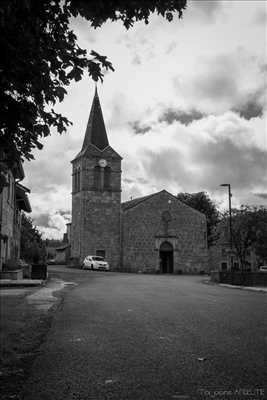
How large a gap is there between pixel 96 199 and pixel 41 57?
164 feet

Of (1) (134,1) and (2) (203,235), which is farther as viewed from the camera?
(2) (203,235)

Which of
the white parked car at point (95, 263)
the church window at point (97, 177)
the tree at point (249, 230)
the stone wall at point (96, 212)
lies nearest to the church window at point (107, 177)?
the stone wall at point (96, 212)

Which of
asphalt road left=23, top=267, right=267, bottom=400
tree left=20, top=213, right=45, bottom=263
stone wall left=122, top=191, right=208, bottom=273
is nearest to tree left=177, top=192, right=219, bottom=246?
stone wall left=122, top=191, right=208, bottom=273

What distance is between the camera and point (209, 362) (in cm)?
652

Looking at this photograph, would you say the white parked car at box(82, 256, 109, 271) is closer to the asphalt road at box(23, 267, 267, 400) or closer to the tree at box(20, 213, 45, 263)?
the tree at box(20, 213, 45, 263)

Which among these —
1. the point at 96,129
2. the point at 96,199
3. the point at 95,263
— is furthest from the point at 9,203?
the point at 96,129

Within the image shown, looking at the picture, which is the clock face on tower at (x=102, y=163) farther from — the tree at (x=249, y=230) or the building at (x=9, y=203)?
the tree at (x=249, y=230)

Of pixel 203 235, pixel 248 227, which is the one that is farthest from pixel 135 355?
pixel 203 235

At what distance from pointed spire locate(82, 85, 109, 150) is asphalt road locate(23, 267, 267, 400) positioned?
4629cm

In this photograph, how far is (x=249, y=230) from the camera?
3525 cm

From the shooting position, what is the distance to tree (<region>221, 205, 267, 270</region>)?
34500mm

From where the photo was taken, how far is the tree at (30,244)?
32.9 meters

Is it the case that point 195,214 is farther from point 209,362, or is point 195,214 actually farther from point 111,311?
point 209,362

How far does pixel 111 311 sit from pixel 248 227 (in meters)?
23.9
